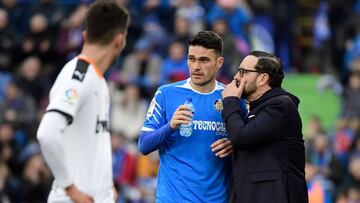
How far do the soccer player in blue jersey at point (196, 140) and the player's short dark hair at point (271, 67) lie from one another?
0.34 meters

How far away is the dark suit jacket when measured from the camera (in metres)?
7.46

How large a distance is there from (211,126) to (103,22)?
5.30ft

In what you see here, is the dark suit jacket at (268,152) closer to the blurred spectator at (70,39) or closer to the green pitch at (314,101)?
the green pitch at (314,101)

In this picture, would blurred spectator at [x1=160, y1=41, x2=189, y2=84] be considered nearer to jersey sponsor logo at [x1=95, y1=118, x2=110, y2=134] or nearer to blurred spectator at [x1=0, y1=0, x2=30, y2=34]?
blurred spectator at [x1=0, y1=0, x2=30, y2=34]

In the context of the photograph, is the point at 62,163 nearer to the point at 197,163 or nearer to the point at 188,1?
the point at 197,163

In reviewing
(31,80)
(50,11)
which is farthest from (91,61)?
(50,11)

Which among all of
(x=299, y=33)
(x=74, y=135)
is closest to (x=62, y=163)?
(x=74, y=135)

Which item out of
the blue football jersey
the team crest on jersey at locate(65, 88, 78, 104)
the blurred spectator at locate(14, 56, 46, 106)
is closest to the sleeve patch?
the team crest on jersey at locate(65, 88, 78, 104)

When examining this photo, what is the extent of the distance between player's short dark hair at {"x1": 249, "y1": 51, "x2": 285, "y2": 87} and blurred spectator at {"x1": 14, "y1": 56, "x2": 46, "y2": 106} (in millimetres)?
10261

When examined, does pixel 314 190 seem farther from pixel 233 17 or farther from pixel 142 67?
pixel 233 17

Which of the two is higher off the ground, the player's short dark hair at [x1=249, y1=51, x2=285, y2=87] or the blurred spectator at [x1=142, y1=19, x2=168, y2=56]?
the player's short dark hair at [x1=249, y1=51, x2=285, y2=87]

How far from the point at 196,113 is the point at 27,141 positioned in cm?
934

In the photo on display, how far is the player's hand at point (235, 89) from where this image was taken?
7727 millimetres

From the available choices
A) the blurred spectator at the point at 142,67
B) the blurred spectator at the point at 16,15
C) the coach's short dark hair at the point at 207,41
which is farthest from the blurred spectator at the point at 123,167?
the coach's short dark hair at the point at 207,41
